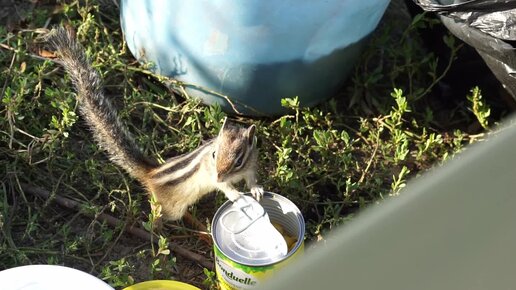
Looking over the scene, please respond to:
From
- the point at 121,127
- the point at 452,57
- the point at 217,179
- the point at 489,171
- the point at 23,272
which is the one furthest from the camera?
the point at 452,57

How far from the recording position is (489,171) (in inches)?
37.9

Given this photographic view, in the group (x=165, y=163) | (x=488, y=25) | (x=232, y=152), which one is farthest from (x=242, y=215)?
(x=488, y=25)

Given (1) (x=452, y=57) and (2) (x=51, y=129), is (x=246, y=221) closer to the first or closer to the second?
(2) (x=51, y=129)

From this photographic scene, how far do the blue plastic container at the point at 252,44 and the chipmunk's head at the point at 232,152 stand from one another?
0.36 meters

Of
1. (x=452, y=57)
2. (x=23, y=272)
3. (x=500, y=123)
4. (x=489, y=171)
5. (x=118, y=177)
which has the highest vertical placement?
(x=489, y=171)

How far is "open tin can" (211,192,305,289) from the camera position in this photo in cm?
236

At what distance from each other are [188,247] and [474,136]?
1.24 metres

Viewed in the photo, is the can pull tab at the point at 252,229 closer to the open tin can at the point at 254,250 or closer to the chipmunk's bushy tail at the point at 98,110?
the open tin can at the point at 254,250

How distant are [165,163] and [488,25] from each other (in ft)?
3.87

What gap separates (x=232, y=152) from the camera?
2.57 metres

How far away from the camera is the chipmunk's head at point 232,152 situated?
2553mm

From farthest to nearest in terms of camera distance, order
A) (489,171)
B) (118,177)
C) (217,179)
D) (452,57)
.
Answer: (452,57) < (118,177) < (217,179) < (489,171)

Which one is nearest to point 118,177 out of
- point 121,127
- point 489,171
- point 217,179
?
point 121,127

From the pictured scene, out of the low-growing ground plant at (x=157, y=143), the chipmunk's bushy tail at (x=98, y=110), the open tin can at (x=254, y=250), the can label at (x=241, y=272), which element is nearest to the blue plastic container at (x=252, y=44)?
the low-growing ground plant at (x=157, y=143)
